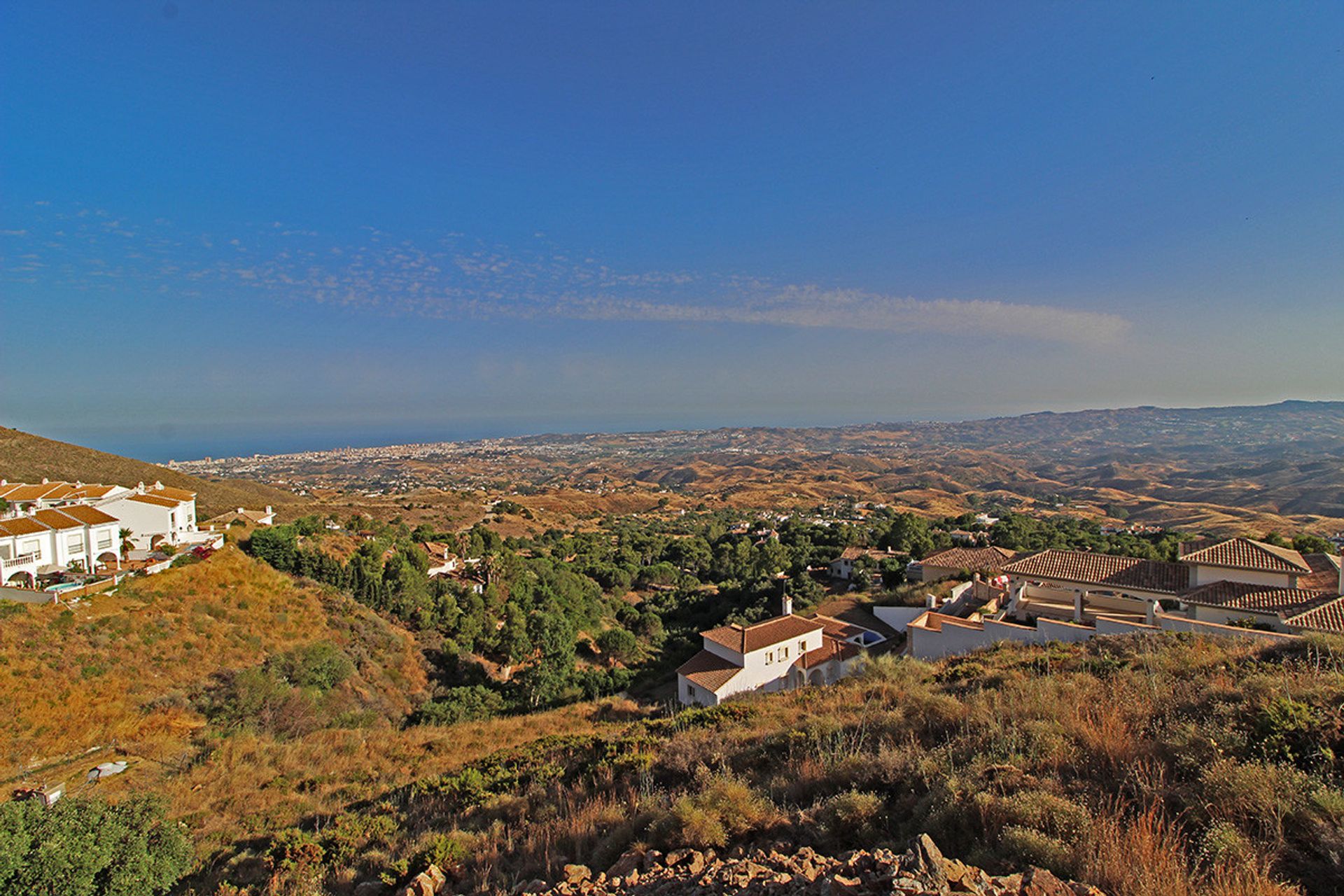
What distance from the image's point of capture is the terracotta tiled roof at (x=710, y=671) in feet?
56.6

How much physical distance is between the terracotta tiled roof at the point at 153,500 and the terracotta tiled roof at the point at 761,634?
2023 cm

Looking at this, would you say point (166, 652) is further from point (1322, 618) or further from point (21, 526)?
point (1322, 618)

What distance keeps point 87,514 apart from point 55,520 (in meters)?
1.42

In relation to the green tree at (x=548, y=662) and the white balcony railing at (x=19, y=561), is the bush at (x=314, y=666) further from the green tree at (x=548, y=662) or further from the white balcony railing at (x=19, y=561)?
the white balcony railing at (x=19, y=561)

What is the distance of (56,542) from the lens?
672 inches

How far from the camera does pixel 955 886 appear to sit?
2777mm

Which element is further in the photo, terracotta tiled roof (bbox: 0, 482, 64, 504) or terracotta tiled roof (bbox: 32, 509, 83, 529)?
terracotta tiled roof (bbox: 0, 482, 64, 504)

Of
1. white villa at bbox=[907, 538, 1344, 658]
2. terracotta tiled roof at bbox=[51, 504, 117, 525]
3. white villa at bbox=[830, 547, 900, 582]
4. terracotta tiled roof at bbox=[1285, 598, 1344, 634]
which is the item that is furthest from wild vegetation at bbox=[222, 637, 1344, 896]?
white villa at bbox=[830, 547, 900, 582]

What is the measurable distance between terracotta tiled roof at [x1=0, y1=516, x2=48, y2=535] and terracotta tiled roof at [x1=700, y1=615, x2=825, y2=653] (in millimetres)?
20133

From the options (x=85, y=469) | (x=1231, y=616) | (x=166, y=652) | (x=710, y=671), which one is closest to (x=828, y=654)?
(x=710, y=671)

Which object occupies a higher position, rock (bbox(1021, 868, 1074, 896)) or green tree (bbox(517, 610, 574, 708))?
rock (bbox(1021, 868, 1074, 896))

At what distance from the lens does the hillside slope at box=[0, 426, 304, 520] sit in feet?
104

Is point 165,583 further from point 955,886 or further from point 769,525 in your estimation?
point 769,525

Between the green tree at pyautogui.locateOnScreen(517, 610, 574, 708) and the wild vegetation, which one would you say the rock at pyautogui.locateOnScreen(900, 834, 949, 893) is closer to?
the wild vegetation
